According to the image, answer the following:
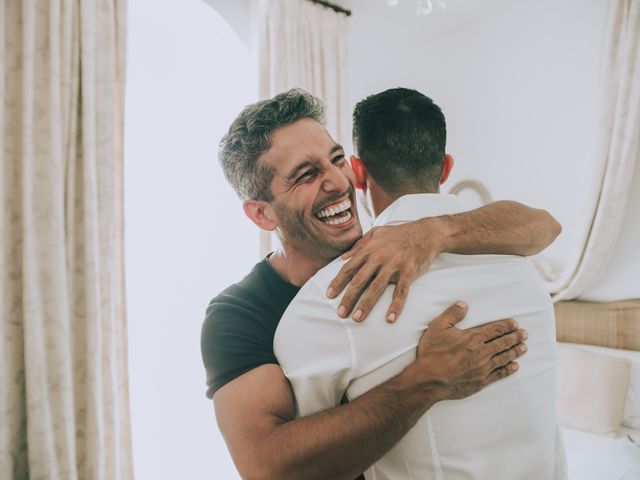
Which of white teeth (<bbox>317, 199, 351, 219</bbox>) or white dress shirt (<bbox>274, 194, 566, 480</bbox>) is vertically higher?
white teeth (<bbox>317, 199, 351, 219</bbox>)

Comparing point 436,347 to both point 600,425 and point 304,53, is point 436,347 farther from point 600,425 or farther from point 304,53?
point 304,53

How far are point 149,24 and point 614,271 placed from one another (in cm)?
331

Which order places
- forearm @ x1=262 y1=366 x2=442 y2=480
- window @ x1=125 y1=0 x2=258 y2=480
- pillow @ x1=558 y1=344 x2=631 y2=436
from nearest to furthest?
forearm @ x1=262 y1=366 x2=442 y2=480 < pillow @ x1=558 y1=344 x2=631 y2=436 < window @ x1=125 y1=0 x2=258 y2=480

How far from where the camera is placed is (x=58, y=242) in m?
1.88

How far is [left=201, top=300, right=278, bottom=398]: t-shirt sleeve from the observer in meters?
0.95

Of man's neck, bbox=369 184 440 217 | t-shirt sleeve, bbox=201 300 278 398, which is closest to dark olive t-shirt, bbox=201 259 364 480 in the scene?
t-shirt sleeve, bbox=201 300 278 398

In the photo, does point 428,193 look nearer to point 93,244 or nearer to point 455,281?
point 455,281

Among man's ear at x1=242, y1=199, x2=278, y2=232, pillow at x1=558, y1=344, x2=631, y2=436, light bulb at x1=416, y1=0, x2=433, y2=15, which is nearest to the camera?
man's ear at x1=242, y1=199, x2=278, y2=232

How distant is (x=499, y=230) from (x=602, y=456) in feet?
5.67

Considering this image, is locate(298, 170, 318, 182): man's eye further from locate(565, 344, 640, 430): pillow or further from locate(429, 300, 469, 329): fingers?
locate(565, 344, 640, 430): pillow

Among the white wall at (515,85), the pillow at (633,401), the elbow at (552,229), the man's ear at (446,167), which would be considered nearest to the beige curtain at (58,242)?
the man's ear at (446,167)

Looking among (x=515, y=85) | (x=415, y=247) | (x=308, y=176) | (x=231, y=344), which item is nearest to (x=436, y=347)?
(x=415, y=247)

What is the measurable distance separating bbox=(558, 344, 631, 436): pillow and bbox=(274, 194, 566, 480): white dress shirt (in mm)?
1768

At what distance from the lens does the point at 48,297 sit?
187 cm
